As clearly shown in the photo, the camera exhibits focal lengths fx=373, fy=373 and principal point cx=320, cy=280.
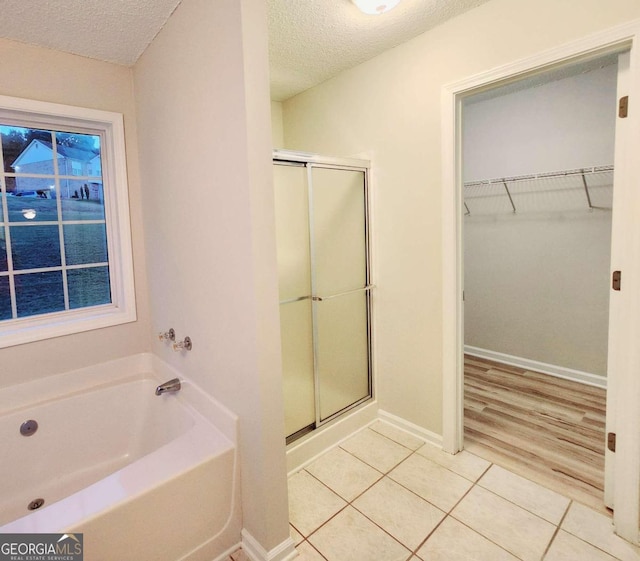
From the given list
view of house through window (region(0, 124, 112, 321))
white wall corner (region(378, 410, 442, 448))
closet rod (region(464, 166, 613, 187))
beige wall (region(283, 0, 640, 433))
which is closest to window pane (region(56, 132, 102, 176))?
view of house through window (region(0, 124, 112, 321))

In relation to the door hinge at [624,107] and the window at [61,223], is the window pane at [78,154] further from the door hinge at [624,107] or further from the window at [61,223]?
the door hinge at [624,107]

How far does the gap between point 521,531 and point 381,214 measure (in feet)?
5.93

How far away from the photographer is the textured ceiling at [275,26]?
1687mm

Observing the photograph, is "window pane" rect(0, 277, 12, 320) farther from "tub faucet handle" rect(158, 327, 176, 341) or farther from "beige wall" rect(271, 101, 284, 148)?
"beige wall" rect(271, 101, 284, 148)

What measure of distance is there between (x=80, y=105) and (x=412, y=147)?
6.38ft

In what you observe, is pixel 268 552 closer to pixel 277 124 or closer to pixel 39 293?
pixel 39 293

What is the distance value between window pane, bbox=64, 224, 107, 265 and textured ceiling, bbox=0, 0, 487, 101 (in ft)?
3.25

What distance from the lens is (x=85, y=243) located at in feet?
7.76

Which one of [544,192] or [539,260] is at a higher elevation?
[544,192]

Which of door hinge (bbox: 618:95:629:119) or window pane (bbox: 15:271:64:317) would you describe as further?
window pane (bbox: 15:271:64:317)

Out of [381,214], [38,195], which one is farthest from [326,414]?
[38,195]

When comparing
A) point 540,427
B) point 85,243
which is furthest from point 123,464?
point 540,427

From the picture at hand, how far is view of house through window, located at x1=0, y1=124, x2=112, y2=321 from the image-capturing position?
2094 millimetres

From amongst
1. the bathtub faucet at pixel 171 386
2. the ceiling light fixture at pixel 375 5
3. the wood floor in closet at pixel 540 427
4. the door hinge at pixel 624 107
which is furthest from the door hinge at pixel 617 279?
the bathtub faucet at pixel 171 386
